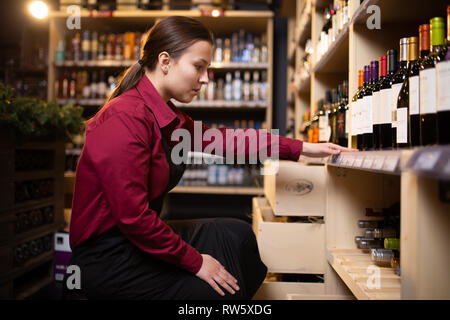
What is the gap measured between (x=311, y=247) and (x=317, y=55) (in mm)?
1077

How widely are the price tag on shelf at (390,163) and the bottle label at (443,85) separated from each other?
0.14 metres

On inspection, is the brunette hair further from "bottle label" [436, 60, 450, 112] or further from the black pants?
"bottle label" [436, 60, 450, 112]

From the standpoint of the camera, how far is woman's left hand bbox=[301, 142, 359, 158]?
1.32 metres

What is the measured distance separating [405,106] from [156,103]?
72 centimetres

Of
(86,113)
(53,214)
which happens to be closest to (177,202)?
(86,113)

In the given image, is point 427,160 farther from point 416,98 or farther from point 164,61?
point 164,61

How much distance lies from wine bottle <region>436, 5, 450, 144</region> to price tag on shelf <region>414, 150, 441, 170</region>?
16 centimetres

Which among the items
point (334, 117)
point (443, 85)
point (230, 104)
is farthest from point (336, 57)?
point (230, 104)

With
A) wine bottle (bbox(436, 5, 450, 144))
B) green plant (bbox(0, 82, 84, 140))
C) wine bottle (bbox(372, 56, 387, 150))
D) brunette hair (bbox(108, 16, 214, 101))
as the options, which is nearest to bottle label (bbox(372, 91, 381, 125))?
wine bottle (bbox(372, 56, 387, 150))

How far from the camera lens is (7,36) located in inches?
148

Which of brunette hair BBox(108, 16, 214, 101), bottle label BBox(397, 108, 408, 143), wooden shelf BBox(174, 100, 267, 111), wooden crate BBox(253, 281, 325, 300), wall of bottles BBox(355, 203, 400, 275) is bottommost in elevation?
wooden crate BBox(253, 281, 325, 300)

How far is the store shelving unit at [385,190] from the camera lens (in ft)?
2.38

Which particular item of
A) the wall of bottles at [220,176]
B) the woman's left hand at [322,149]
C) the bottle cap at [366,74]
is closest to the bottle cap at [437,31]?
the bottle cap at [366,74]

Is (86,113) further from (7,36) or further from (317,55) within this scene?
(317,55)
